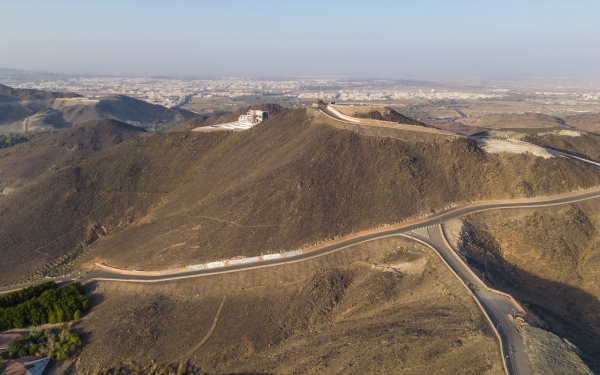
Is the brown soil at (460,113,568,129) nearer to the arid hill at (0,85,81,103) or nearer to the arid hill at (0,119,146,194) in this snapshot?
the arid hill at (0,119,146,194)

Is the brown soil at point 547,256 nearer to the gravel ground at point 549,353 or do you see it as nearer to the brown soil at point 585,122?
the gravel ground at point 549,353

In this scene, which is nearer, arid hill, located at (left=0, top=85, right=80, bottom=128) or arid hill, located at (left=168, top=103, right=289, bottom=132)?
arid hill, located at (left=168, top=103, right=289, bottom=132)

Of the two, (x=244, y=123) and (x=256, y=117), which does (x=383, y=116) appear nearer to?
(x=256, y=117)

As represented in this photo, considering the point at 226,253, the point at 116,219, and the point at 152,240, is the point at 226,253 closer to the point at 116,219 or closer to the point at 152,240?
the point at 152,240

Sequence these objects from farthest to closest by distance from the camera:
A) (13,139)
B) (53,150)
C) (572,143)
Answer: (13,139)
(53,150)
(572,143)

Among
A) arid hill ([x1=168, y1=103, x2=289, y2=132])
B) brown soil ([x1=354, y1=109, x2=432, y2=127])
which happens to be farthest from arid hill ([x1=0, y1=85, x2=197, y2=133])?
brown soil ([x1=354, y1=109, x2=432, y2=127])

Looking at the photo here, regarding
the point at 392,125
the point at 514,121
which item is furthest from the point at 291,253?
the point at 514,121
